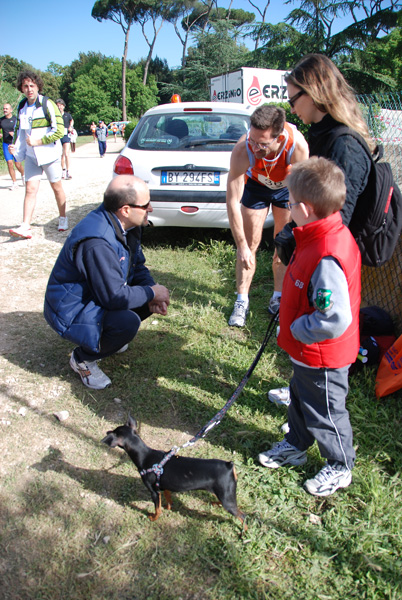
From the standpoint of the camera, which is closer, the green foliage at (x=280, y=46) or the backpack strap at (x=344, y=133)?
the backpack strap at (x=344, y=133)

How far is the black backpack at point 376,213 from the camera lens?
1.96m

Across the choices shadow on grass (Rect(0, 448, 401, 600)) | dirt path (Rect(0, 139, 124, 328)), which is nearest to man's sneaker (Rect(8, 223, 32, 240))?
dirt path (Rect(0, 139, 124, 328))

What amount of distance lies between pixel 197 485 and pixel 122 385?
126cm

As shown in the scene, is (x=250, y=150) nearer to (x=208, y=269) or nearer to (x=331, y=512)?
(x=208, y=269)

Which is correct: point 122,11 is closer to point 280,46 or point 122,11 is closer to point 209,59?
point 209,59

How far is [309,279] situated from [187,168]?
3.43 metres

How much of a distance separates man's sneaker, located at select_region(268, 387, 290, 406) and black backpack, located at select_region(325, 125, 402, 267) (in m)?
1.00

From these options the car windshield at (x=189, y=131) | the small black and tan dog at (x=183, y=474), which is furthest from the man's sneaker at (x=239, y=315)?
the car windshield at (x=189, y=131)

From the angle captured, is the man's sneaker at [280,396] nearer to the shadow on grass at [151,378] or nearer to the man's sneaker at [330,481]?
the shadow on grass at [151,378]

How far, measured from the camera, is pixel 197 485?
5.72ft

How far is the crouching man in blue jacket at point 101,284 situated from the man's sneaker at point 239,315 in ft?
3.12

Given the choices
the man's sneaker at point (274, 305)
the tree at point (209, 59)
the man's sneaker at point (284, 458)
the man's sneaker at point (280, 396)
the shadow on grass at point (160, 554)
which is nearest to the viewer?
the shadow on grass at point (160, 554)

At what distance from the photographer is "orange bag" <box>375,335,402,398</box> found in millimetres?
2559

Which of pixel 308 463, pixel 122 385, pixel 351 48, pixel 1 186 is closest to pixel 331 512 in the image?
pixel 308 463
